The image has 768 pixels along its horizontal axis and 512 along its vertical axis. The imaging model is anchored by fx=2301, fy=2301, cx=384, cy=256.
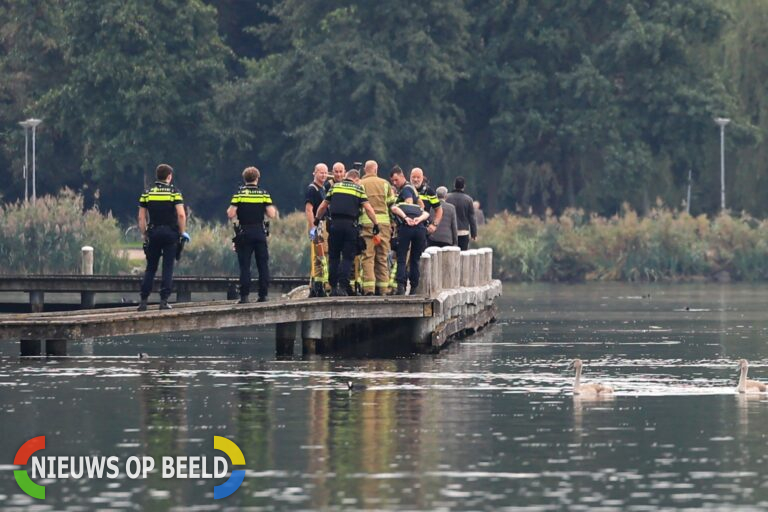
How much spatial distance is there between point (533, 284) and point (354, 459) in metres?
44.3

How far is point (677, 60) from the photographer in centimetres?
8094

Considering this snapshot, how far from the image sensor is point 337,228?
2884cm

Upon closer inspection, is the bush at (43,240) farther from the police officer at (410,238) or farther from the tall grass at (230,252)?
the police officer at (410,238)

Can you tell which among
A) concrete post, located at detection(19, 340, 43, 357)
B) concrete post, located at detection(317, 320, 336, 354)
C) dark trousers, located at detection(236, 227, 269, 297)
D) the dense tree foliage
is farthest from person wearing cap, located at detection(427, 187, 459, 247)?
the dense tree foliage

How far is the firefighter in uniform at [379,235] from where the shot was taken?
29297 mm

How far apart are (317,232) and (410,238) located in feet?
4.63

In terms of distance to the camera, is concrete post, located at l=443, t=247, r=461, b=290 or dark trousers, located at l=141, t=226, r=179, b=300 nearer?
dark trousers, located at l=141, t=226, r=179, b=300

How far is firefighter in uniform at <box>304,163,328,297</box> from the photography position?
29.3 m

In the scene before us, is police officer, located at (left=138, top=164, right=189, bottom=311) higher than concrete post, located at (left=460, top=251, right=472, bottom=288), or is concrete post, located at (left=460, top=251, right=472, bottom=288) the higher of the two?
police officer, located at (left=138, top=164, right=189, bottom=311)

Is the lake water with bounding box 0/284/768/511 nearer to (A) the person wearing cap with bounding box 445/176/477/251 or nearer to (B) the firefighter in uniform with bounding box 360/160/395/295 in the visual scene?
(B) the firefighter in uniform with bounding box 360/160/395/295

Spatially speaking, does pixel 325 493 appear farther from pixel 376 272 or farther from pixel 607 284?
pixel 607 284

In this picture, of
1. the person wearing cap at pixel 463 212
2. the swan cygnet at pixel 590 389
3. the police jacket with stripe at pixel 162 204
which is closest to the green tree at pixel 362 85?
the person wearing cap at pixel 463 212

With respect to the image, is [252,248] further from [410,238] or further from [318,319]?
[410,238]

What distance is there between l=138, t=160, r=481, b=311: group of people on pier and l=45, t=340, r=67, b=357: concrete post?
1390mm
